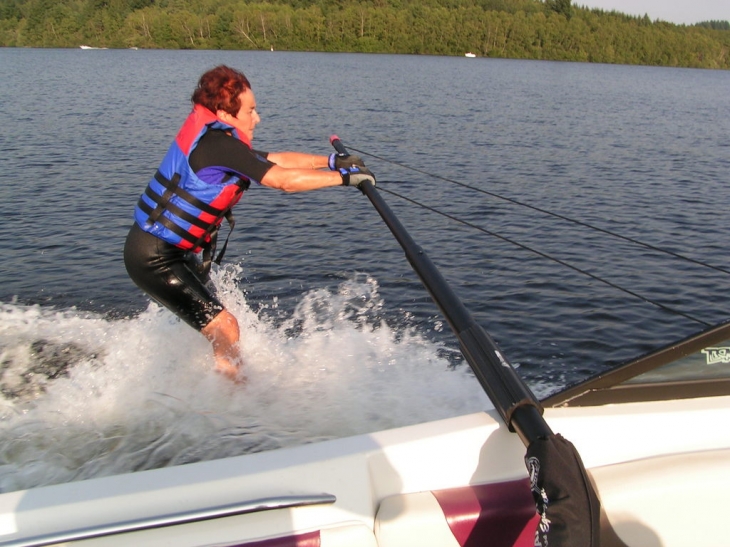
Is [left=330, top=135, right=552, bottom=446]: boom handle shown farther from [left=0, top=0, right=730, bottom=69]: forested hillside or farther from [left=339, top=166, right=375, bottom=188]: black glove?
[left=0, top=0, right=730, bottom=69]: forested hillside

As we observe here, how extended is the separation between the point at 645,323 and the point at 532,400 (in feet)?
18.8

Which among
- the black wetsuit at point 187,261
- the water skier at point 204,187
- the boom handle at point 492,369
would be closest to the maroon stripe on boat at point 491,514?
the boom handle at point 492,369

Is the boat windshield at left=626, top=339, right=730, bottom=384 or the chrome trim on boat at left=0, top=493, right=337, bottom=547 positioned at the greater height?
the boat windshield at left=626, top=339, right=730, bottom=384

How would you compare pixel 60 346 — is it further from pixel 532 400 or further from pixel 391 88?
pixel 391 88

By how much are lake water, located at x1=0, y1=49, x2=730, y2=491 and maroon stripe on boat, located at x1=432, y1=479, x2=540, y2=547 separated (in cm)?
126

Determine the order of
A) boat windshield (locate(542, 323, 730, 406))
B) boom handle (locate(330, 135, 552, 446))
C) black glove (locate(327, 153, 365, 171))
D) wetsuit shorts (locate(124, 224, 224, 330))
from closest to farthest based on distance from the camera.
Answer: boom handle (locate(330, 135, 552, 446)), boat windshield (locate(542, 323, 730, 406)), wetsuit shorts (locate(124, 224, 224, 330)), black glove (locate(327, 153, 365, 171))

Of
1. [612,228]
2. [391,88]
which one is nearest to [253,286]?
[612,228]

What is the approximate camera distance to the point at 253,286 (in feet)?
27.2

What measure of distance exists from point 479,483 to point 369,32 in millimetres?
79252

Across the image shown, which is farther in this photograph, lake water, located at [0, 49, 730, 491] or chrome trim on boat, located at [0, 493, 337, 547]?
lake water, located at [0, 49, 730, 491]

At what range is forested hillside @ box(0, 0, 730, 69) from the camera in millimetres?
75125

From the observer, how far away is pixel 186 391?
191 inches

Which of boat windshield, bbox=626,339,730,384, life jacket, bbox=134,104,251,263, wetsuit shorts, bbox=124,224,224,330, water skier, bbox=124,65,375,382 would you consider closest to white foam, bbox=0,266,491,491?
water skier, bbox=124,65,375,382

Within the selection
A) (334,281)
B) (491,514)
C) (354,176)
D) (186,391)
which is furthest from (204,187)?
(334,281)
